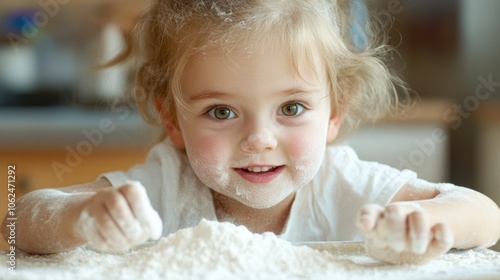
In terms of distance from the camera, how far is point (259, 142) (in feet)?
2.89

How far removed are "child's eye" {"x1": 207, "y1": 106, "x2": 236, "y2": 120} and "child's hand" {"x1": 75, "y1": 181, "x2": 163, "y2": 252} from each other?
0.28 m

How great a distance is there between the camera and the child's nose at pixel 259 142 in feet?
2.90

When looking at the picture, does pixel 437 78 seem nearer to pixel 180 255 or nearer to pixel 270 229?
pixel 270 229

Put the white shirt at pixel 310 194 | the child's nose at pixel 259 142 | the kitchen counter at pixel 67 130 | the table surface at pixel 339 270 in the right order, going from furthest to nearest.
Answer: the kitchen counter at pixel 67 130
the white shirt at pixel 310 194
the child's nose at pixel 259 142
the table surface at pixel 339 270

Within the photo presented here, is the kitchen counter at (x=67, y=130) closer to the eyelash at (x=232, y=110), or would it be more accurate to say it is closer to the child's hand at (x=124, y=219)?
the eyelash at (x=232, y=110)

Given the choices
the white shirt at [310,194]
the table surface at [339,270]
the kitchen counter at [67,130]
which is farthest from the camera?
the kitchen counter at [67,130]

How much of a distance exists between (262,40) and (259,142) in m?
0.13

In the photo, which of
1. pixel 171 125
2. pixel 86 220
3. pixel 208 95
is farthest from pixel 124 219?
pixel 171 125

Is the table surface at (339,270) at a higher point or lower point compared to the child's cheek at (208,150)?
lower

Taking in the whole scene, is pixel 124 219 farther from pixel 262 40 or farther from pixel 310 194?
pixel 310 194

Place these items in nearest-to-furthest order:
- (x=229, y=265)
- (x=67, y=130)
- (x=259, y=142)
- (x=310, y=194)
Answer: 1. (x=229, y=265)
2. (x=259, y=142)
3. (x=310, y=194)
4. (x=67, y=130)

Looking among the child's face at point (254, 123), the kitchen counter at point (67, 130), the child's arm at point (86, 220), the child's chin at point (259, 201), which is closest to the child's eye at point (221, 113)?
the child's face at point (254, 123)

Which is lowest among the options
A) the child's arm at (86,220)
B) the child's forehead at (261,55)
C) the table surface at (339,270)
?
the table surface at (339,270)

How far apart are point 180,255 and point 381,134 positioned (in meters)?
1.67
